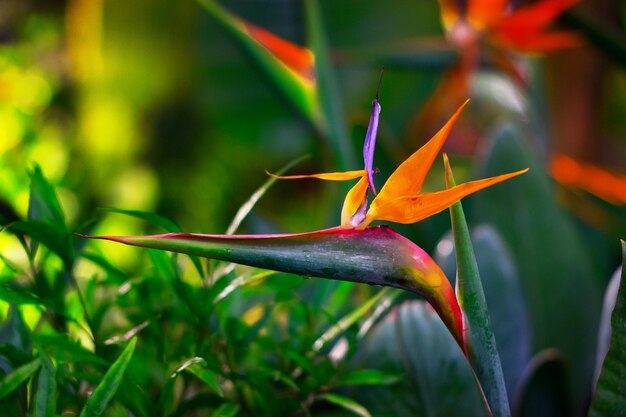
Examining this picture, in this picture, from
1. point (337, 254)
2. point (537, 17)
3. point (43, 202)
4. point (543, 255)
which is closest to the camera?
point (337, 254)

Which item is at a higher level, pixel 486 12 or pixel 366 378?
pixel 486 12

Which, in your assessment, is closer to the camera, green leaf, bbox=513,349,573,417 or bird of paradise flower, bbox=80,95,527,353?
bird of paradise flower, bbox=80,95,527,353

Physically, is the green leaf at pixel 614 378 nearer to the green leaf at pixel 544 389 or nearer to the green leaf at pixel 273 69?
the green leaf at pixel 544 389

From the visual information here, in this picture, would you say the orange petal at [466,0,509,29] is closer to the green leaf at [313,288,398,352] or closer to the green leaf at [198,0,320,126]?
the green leaf at [198,0,320,126]

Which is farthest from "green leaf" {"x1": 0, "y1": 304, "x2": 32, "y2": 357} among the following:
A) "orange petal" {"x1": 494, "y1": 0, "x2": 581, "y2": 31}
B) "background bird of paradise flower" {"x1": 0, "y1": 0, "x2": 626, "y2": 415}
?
"orange petal" {"x1": 494, "y1": 0, "x2": 581, "y2": 31}

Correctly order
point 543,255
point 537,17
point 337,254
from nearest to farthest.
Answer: point 337,254
point 543,255
point 537,17

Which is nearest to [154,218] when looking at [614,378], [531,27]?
[614,378]

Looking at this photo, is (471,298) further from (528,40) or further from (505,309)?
(528,40)
